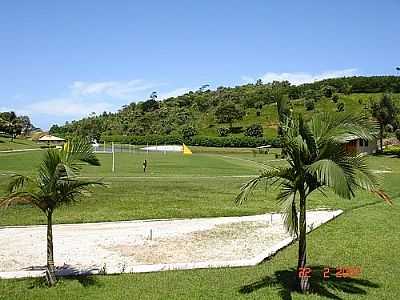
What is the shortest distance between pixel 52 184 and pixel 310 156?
4948mm

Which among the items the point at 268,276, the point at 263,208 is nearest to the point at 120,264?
the point at 268,276

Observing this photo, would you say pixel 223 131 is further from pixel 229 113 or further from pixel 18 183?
pixel 18 183

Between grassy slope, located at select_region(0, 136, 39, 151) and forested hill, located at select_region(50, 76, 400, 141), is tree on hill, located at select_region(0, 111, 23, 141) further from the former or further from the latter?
forested hill, located at select_region(50, 76, 400, 141)

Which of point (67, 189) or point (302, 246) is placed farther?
point (67, 189)

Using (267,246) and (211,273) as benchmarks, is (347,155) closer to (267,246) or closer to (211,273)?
(211,273)

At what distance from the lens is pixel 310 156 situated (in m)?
10.1

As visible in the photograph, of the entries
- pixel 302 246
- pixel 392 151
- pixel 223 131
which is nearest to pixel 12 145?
pixel 223 131

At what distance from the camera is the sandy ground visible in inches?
506

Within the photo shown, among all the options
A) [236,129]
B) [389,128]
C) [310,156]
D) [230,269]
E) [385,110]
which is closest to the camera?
[310,156]

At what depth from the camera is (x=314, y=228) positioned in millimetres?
18172

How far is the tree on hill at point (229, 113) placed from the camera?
108875mm

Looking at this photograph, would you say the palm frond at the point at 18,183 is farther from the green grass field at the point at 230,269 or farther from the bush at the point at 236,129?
the bush at the point at 236,129

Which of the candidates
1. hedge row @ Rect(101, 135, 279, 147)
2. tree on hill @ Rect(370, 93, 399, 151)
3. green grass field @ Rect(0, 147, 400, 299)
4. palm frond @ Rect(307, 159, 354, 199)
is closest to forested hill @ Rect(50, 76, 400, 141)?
hedge row @ Rect(101, 135, 279, 147)

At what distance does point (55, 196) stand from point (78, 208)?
1104 centimetres
